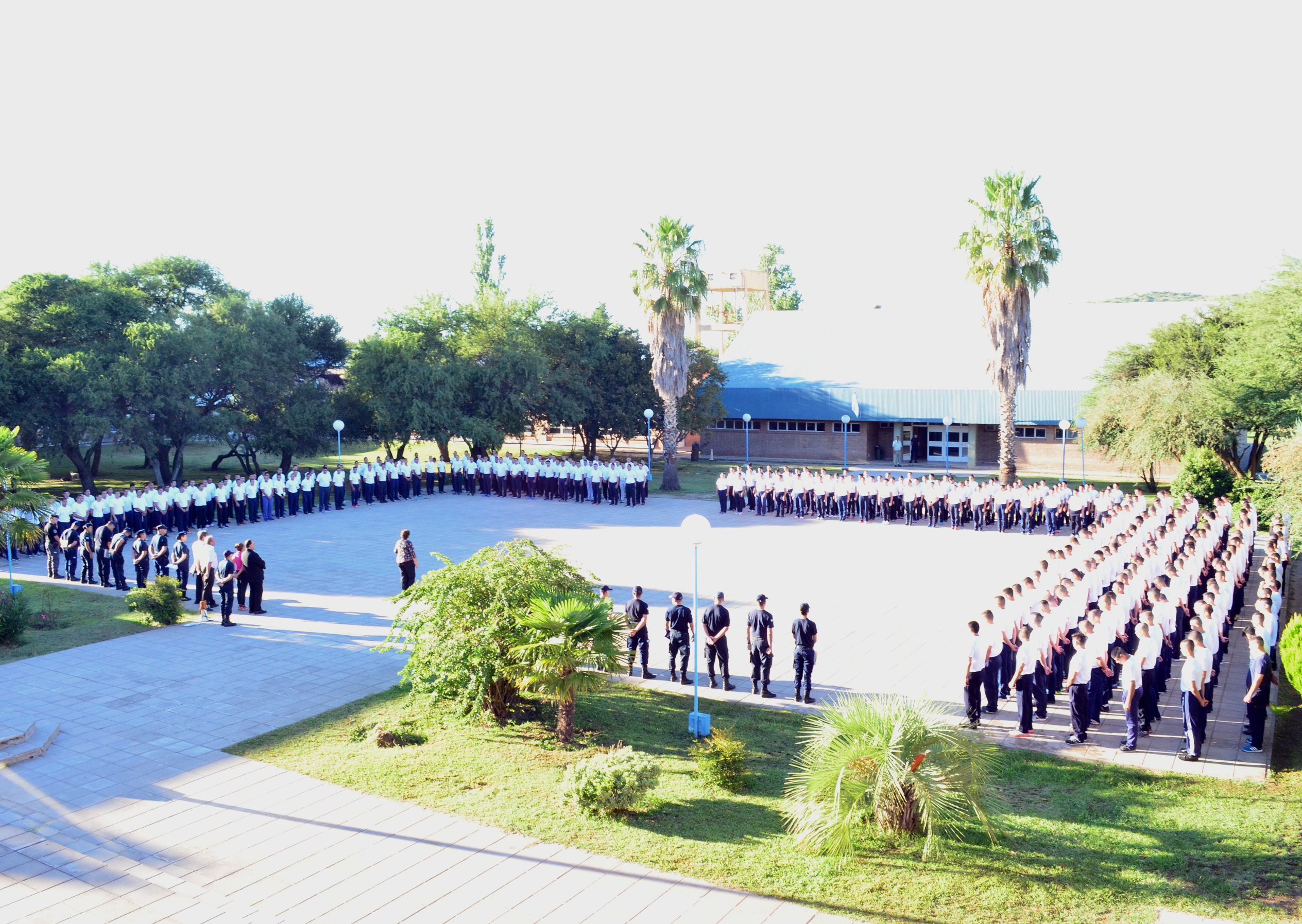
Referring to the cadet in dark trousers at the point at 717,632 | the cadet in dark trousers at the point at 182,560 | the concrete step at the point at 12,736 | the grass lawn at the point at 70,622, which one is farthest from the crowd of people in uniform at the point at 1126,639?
the cadet in dark trousers at the point at 182,560

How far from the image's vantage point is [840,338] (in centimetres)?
4878

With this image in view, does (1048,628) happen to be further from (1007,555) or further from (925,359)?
(925,359)

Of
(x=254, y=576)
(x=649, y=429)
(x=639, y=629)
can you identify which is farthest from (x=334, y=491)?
(x=639, y=629)

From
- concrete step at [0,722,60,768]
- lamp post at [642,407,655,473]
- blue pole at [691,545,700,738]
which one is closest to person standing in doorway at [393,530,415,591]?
blue pole at [691,545,700,738]

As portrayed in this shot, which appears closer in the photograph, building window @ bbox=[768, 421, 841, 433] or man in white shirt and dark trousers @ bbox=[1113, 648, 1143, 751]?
man in white shirt and dark trousers @ bbox=[1113, 648, 1143, 751]

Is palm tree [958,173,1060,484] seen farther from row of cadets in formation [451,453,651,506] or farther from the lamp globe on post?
row of cadets in formation [451,453,651,506]

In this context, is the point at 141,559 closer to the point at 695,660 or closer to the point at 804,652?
the point at 695,660

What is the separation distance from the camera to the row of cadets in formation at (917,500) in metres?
24.6

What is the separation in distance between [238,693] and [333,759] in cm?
305

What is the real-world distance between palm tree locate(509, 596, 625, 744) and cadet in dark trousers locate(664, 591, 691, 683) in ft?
7.78

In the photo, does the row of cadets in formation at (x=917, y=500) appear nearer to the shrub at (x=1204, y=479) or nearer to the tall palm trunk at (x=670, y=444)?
the shrub at (x=1204, y=479)

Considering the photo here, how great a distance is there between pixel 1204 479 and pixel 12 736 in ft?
90.5

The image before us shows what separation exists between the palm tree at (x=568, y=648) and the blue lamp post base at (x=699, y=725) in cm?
134

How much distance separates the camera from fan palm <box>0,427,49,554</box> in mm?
14477
